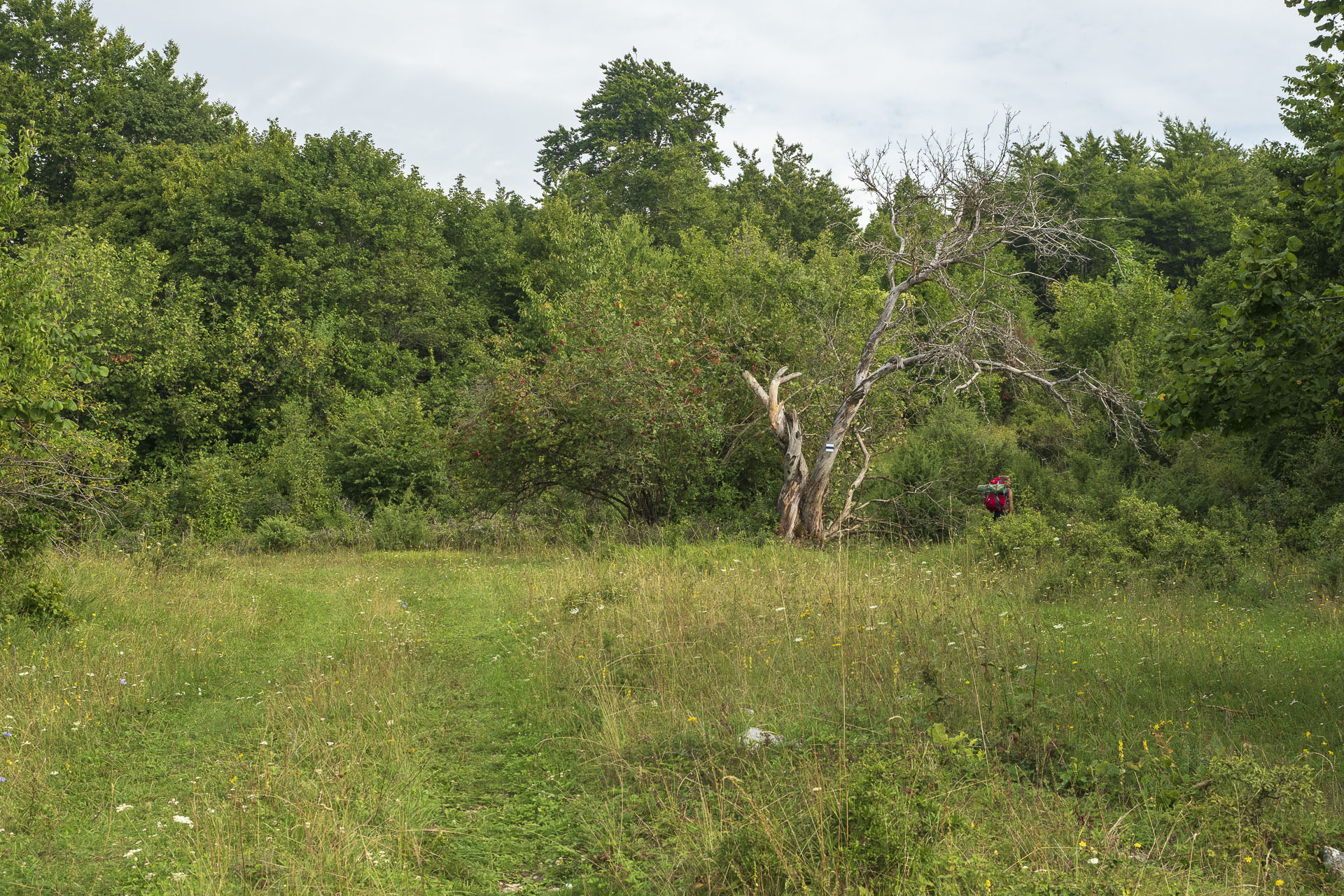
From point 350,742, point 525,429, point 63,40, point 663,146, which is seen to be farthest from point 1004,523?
point 63,40

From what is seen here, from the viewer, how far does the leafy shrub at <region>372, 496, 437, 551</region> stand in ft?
70.9

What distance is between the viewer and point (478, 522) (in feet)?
72.7

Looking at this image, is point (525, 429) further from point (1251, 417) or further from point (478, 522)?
point (1251, 417)

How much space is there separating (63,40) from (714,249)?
28.5 metres

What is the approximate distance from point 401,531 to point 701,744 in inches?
716

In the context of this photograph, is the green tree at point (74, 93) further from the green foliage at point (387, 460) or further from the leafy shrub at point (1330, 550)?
the leafy shrub at point (1330, 550)

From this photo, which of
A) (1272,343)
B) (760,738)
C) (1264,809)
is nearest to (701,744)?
(760,738)

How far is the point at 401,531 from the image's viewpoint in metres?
22.2

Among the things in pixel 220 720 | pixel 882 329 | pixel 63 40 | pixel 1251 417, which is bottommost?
pixel 220 720

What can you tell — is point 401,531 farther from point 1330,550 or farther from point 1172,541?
point 1330,550

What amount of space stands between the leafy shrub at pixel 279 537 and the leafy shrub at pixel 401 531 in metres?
1.87

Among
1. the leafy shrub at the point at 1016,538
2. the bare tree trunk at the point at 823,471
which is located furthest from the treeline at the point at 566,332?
the leafy shrub at the point at 1016,538

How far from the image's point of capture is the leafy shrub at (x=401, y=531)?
21.6 meters

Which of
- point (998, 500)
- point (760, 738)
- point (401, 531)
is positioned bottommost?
point (401, 531)
